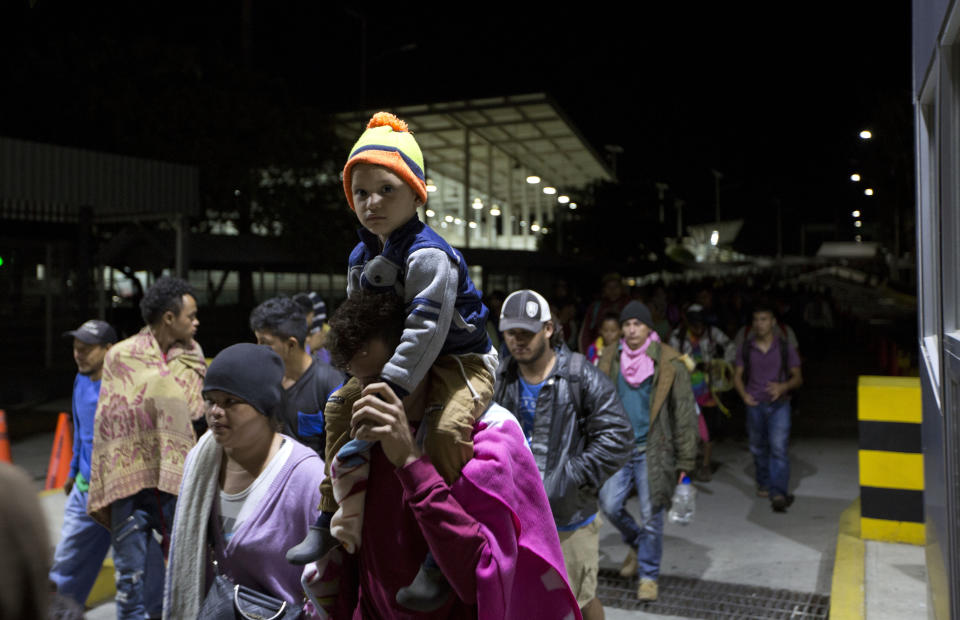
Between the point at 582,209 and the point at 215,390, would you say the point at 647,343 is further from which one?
the point at 582,209

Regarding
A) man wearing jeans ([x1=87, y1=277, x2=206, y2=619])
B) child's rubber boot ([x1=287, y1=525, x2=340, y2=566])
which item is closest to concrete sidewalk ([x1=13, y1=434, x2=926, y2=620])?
man wearing jeans ([x1=87, y1=277, x2=206, y2=619])

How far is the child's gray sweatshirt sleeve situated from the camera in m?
1.98

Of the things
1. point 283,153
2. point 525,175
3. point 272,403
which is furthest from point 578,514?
point 525,175

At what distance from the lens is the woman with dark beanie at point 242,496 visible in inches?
107

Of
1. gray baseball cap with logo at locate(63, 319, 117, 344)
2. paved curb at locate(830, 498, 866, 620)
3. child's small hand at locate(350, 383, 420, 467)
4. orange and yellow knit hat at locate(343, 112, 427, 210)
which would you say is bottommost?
paved curb at locate(830, 498, 866, 620)

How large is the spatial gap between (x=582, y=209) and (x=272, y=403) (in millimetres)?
34206

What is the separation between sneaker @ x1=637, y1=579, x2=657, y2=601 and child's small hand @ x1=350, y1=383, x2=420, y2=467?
423 centimetres

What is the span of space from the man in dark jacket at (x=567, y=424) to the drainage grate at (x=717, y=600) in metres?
1.49

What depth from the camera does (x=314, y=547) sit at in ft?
7.21

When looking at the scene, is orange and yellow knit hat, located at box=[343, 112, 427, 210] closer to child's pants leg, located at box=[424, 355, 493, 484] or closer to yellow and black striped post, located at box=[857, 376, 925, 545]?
child's pants leg, located at box=[424, 355, 493, 484]

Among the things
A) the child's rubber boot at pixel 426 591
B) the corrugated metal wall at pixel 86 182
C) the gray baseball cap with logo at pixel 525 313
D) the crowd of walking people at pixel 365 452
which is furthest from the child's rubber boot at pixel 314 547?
the corrugated metal wall at pixel 86 182

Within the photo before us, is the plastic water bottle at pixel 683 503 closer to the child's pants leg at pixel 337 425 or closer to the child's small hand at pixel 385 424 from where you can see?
the child's pants leg at pixel 337 425

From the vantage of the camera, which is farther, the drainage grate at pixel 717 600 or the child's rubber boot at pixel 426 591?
the drainage grate at pixel 717 600

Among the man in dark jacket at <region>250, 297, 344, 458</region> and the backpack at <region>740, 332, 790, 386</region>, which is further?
the backpack at <region>740, 332, 790, 386</region>
